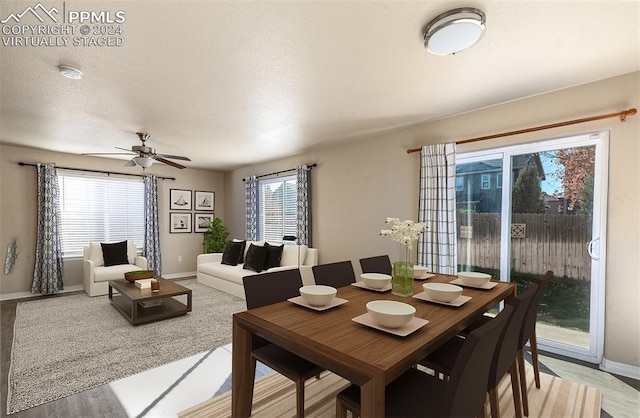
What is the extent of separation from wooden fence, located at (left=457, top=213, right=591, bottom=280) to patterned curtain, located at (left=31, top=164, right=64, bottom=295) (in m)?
6.38

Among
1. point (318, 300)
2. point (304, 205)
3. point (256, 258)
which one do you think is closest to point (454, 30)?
point (318, 300)

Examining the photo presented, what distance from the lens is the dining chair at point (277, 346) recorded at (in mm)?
1590

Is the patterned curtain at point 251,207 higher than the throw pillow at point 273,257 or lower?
higher

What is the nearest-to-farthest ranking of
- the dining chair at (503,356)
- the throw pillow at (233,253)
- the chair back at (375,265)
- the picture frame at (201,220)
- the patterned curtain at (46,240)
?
the dining chair at (503,356) → the chair back at (375,265) → the patterned curtain at (46,240) → the throw pillow at (233,253) → the picture frame at (201,220)

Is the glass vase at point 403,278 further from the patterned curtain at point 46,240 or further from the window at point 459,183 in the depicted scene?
the patterned curtain at point 46,240

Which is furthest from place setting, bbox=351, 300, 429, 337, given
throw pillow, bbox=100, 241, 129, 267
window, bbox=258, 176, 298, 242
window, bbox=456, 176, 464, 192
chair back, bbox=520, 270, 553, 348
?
throw pillow, bbox=100, 241, 129, 267

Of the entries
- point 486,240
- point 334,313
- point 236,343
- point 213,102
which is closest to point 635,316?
point 486,240

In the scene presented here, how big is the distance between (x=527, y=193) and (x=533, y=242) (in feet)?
A: 1.65

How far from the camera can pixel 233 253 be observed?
557cm

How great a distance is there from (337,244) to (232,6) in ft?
11.8

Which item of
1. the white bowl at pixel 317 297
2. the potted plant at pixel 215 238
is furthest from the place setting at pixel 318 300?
the potted plant at pixel 215 238

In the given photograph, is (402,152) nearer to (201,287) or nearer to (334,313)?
(334,313)

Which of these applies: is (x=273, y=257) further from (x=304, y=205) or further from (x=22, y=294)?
(x=22, y=294)

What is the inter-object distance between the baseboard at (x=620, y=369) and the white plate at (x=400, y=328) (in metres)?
2.28
